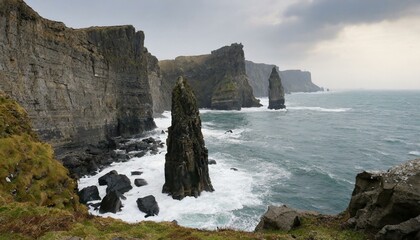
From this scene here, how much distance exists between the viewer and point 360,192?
704 inches

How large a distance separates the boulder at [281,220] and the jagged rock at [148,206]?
17.4 meters

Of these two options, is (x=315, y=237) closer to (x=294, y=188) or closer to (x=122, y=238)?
(x=122, y=238)

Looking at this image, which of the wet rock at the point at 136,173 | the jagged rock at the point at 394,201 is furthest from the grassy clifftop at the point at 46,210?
A: the wet rock at the point at 136,173

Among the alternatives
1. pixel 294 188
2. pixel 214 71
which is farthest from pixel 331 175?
pixel 214 71

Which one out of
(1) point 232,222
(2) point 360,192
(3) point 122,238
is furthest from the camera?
(1) point 232,222

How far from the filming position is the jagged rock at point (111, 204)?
32.9m

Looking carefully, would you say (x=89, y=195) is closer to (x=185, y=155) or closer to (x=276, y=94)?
(x=185, y=155)

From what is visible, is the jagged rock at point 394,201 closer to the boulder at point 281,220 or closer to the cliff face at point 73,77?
the boulder at point 281,220

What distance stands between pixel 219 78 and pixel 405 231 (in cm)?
16142

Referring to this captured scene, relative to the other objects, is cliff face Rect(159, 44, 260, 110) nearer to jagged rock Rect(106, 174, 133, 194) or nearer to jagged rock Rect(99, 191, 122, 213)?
jagged rock Rect(106, 174, 133, 194)

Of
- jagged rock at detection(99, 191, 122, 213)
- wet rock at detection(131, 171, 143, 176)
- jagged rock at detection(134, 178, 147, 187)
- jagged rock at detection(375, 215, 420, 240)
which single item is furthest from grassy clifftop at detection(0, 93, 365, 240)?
wet rock at detection(131, 171, 143, 176)

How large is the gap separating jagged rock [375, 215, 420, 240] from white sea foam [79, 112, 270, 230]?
61.4 feet

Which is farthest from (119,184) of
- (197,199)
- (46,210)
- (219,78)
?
(219,78)

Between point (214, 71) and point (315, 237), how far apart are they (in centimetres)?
16603
